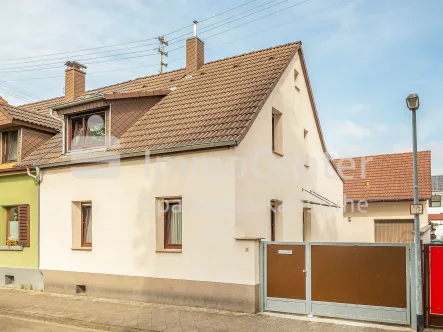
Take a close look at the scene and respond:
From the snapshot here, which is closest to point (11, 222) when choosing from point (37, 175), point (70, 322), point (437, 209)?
point (37, 175)

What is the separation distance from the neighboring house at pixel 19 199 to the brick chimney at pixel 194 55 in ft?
19.4

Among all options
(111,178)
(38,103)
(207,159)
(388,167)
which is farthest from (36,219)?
(388,167)

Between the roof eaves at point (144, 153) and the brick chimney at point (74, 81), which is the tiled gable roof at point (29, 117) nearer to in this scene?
the roof eaves at point (144, 153)

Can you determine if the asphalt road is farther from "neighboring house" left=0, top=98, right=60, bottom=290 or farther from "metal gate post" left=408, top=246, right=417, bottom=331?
"metal gate post" left=408, top=246, right=417, bottom=331

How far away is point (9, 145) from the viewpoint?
15.8 m

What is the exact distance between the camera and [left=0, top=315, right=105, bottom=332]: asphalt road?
361 inches

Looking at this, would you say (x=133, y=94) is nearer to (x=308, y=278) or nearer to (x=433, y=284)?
(x=308, y=278)

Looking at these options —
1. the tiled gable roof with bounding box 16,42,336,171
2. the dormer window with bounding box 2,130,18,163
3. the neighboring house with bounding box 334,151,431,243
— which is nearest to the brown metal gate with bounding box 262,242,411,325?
the tiled gable roof with bounding box 16,42,336,171

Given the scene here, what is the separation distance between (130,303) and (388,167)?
18.9 meters

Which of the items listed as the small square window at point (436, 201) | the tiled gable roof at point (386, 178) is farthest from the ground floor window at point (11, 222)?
the small square window at point (436, 201)

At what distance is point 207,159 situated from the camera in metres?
10.6

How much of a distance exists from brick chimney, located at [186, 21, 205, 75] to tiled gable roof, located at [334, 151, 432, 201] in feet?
40.1

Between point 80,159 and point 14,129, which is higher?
point 14,129

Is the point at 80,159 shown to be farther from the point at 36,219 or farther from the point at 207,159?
the point at 207,159
